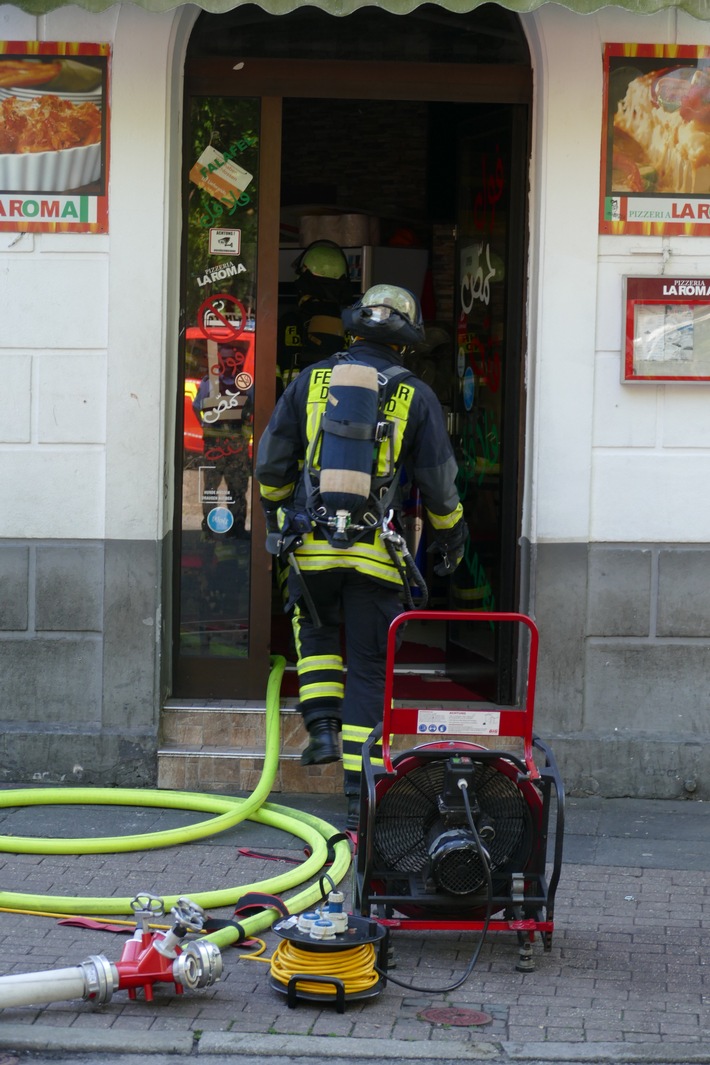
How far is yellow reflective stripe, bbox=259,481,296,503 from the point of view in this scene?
6.14 m

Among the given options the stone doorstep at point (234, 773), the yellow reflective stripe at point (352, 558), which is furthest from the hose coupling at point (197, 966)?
the stone doorstep at point (234, 773)

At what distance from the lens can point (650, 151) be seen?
6.67m

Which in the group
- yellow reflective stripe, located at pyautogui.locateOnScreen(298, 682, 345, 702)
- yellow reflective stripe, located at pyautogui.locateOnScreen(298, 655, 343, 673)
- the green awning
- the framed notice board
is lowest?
yellow reflective stripe, located at pyautogui.locateOnScreen(298, 682, 345, 702)

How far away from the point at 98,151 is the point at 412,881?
3658 mm

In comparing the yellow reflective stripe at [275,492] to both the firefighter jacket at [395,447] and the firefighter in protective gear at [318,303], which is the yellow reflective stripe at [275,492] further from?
the firefighter in protective gear at [318,303]

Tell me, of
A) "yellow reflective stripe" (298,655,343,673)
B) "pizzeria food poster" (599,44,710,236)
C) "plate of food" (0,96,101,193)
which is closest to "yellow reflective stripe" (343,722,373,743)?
"yellow reflective stripe" (298,655,343,673)

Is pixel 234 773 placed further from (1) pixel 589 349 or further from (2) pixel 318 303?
(2) pixel 318 303

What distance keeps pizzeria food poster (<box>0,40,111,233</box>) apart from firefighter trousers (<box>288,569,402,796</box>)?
2.01 metres

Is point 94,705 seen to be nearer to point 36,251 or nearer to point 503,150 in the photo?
point 36,251

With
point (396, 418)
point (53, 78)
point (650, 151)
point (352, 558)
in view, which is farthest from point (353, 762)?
point (53, 78)

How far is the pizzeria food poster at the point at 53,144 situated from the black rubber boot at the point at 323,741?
244 cm

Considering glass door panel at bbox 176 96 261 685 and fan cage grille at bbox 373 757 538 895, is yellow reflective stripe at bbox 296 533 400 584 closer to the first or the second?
glass door panel at bbox 176 96 261 685

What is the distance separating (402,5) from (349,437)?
173 centimetres

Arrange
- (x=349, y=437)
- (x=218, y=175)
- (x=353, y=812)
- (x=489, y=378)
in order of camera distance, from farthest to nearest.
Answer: (x=489, y=378)
(x=218, y=175)
(x=353, y=812)
(x=349, y=437)
